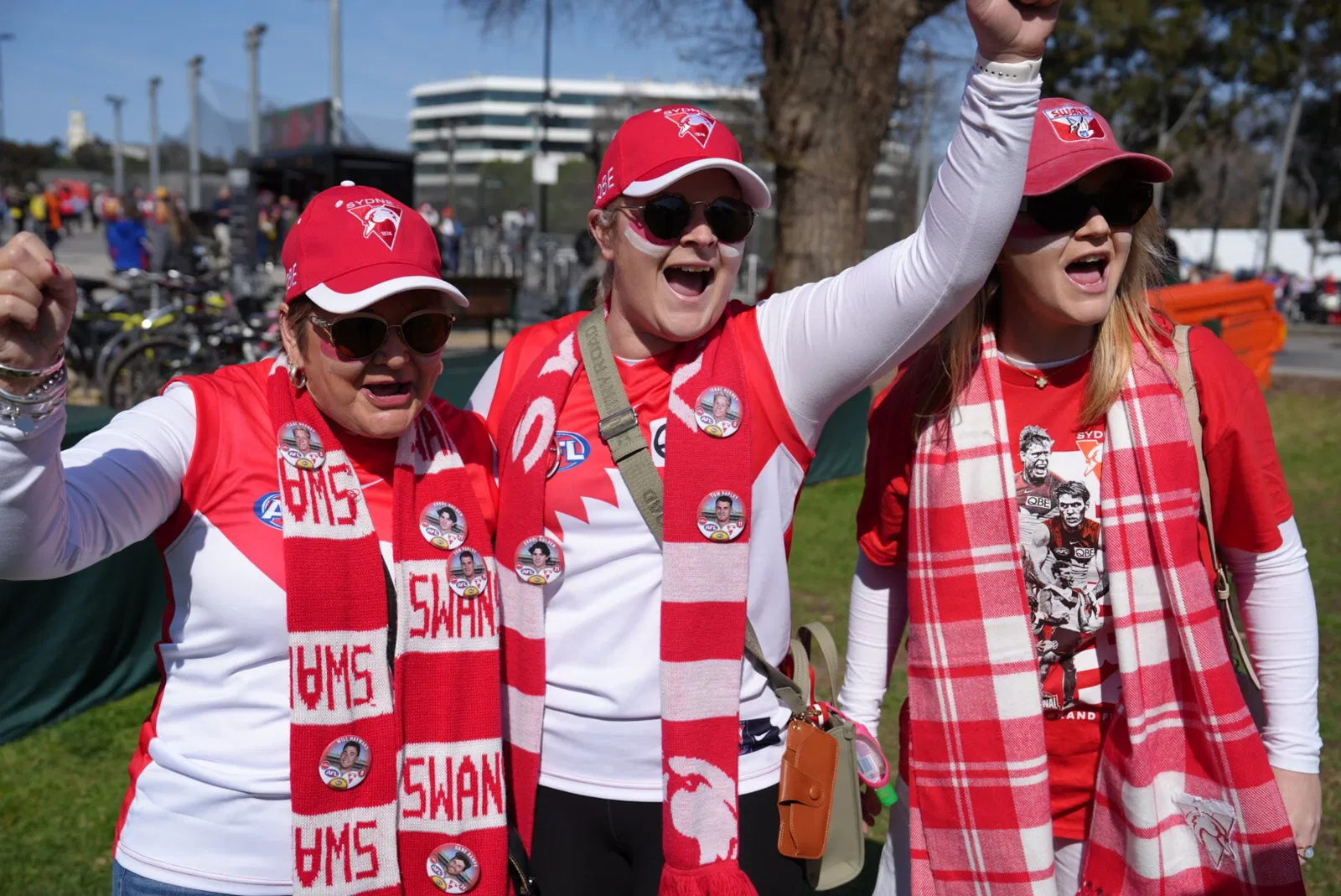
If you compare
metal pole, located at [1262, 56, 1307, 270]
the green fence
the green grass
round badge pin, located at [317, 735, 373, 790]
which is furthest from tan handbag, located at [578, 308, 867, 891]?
metal pole, located at [1262, 56, 1307, 270]

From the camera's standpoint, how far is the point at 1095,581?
2.02 meters

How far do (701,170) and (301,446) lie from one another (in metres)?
0.86

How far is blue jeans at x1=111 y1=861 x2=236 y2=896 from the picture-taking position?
5.95 ft

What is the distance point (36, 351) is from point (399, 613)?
749mm

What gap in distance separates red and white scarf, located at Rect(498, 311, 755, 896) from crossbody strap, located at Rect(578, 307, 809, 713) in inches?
1.3

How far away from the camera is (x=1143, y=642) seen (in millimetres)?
1949

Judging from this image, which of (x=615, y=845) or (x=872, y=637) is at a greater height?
(x=872, y=637)

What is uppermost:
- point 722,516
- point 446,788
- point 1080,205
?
point 1080,205

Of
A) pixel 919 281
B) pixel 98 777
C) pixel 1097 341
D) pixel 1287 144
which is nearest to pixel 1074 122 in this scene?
pixel 1097 341

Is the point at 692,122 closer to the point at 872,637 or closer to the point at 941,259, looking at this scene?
the point at 941,259

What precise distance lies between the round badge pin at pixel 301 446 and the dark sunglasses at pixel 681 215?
0.70m

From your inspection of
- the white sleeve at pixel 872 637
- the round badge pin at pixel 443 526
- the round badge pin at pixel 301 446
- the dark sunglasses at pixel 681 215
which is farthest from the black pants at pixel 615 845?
the dark sunglasses at pixel 681 215

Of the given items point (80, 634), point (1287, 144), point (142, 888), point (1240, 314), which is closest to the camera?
point (142, 888)

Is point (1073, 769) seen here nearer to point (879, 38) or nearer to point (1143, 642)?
point (1143, 642)
